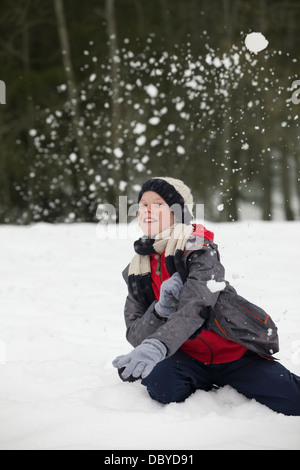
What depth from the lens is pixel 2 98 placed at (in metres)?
11.8

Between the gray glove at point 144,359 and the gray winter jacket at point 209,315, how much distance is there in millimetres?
64

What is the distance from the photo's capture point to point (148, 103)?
10.8m

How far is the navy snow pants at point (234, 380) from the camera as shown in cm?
217

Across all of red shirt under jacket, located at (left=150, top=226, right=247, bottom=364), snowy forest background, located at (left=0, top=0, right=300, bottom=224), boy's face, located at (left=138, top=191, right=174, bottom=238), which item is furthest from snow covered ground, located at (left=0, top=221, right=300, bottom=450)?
snowy forest background, located at (left=0, top=0, right=300, bottom=224)

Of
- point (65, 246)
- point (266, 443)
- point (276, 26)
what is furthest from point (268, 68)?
point (266, 443)

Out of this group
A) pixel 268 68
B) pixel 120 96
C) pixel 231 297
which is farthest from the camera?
pixel 120 96

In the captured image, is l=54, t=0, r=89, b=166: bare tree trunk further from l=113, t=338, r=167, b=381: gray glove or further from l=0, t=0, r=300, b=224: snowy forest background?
l=113, t=338, r=167, b=381: gray glove

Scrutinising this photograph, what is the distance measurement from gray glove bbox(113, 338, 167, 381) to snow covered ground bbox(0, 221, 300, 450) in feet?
0.61

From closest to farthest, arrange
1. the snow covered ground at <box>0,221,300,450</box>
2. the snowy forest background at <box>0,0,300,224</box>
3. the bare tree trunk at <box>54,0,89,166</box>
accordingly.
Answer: the snow covered ground at <box>0,221,300,450</box>
the snowy forest background at <box>0,0,300,224</box>
the bare tree trunk at <box>54,0,89,166</box>

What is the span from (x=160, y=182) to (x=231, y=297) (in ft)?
1.89

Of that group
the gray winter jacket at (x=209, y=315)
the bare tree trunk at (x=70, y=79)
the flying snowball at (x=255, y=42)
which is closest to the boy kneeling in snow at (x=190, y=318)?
the gray winter jacket at (x=209, y=315)

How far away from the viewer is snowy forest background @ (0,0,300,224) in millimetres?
10117

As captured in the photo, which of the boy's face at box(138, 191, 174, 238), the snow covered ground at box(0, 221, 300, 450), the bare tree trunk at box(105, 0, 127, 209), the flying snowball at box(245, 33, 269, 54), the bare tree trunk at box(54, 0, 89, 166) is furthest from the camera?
the bare tree trunk at box(54, 0, 89, 166)

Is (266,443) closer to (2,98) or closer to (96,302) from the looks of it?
(96,302)
